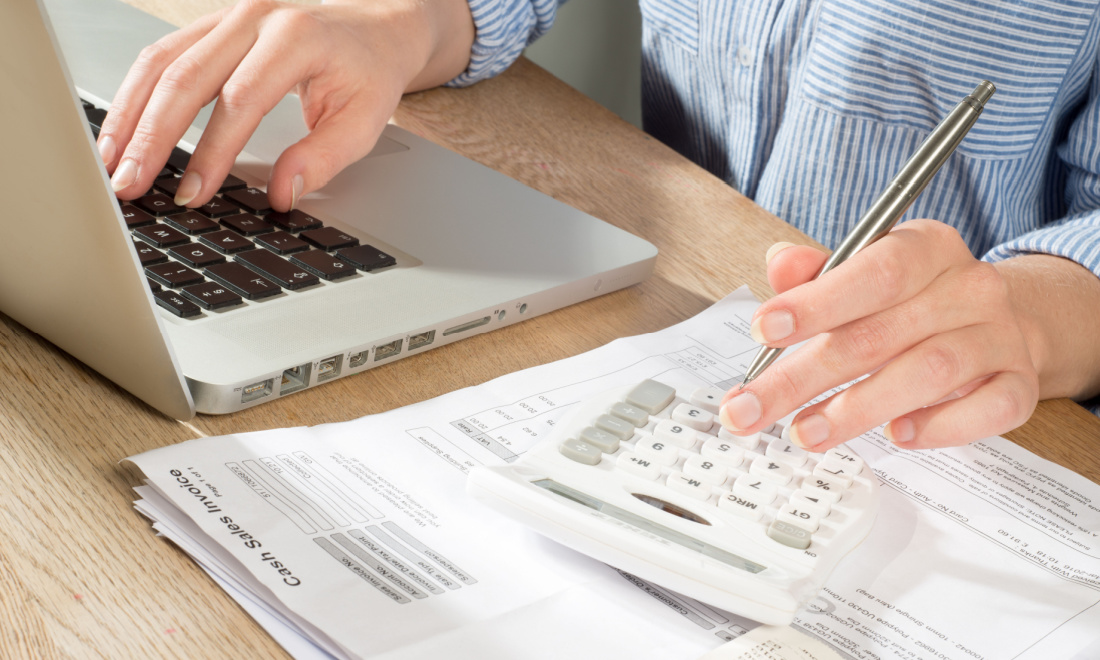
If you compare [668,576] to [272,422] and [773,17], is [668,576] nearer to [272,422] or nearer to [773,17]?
[272,422]

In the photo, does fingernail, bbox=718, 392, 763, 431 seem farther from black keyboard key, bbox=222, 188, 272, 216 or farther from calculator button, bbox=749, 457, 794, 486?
black keyboard key, bbox=222, 188, 272, 216

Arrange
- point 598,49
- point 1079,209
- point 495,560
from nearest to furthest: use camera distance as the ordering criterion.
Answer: point 495,560 < point 1079,209 < point 598,49

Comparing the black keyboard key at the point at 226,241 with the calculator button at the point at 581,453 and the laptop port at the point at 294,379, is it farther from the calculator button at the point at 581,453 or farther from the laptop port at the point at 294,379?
the calculator button at the point at 581,453

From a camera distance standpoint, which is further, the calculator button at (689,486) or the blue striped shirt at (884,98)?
the blue striped shirt at (884,98)

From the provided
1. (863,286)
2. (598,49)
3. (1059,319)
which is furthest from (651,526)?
(598,49)

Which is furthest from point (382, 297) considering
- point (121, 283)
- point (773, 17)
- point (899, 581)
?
point (773, 17)

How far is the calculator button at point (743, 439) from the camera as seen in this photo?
0.42 meters

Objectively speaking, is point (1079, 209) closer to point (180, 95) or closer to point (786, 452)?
point (786, 452)

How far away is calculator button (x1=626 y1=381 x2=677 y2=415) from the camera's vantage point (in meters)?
0.43

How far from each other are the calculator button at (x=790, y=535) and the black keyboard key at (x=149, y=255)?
1.03 feet

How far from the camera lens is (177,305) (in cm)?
43

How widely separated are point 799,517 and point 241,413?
0.80 feet

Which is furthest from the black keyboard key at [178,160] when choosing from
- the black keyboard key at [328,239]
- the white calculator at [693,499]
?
the white calculator at [693,499]

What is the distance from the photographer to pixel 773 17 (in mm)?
866
